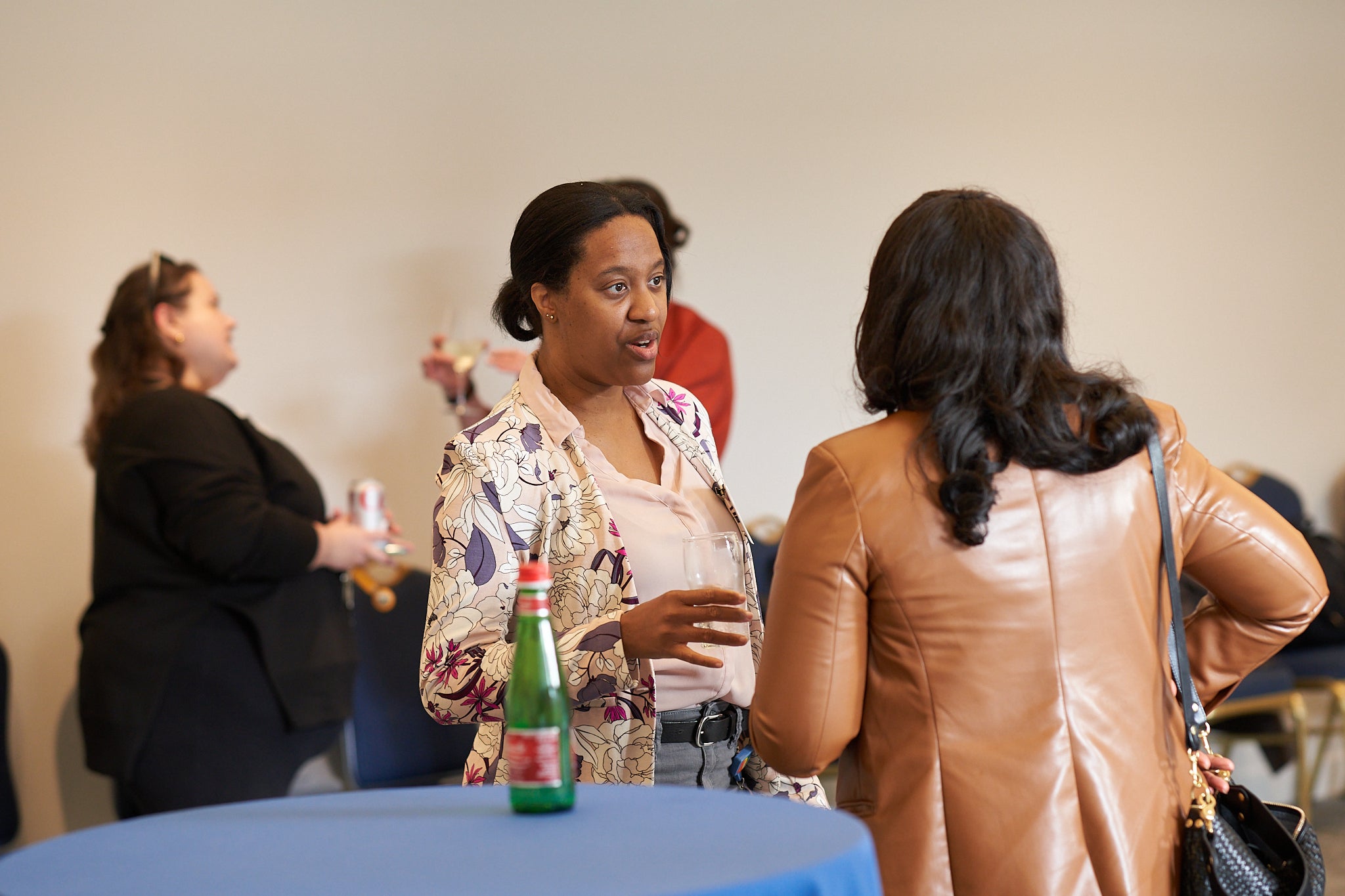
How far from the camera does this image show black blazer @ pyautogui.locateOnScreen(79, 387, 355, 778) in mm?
2840

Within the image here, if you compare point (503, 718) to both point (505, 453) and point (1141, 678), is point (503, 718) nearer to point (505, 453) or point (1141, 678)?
point (505, 453)

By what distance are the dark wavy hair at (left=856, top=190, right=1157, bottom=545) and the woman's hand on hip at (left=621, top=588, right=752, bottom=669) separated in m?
0.28

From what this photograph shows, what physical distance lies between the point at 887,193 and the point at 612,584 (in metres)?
3.28

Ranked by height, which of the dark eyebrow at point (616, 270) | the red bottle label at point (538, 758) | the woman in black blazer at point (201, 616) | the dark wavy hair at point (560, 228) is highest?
the dark wavy hair at point (560, 228)

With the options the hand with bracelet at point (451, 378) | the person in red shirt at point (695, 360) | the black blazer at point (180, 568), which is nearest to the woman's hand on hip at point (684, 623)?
the black blazer at point (180, 568)

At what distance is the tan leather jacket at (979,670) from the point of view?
1407mm

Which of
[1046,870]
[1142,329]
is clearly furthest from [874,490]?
[1142,329]

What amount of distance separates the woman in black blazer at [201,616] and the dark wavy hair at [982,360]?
186 cm

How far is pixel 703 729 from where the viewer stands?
177 centimetres

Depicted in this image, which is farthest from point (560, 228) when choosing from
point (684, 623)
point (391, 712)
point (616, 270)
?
point (391, 712)

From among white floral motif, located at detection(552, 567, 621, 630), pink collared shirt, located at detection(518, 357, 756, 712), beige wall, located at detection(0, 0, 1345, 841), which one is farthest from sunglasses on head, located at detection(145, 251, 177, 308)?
white floral motif, located at detection(552, 567, 621, 630)

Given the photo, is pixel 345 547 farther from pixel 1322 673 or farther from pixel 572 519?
pixel 1322 673

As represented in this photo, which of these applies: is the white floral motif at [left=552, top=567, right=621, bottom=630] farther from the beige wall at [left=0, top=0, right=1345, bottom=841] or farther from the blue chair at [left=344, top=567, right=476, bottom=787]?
the beige wall at [left=0, top=0, right=1345, bottom=841]

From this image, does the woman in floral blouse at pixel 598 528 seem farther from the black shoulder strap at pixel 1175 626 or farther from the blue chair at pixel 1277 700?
the blue chair at pixel 1277 700
